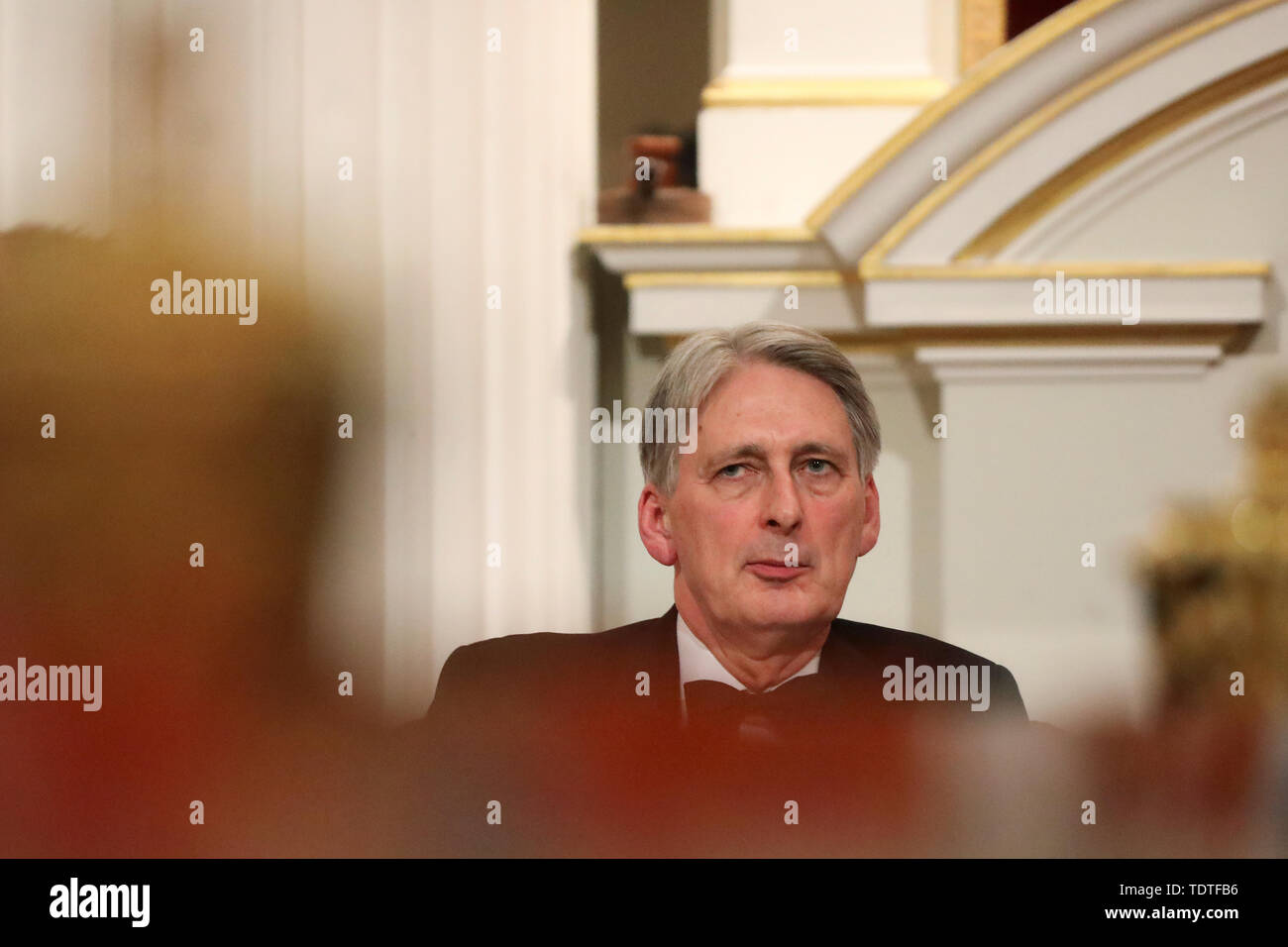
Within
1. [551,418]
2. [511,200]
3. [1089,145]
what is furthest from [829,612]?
[1089,145]

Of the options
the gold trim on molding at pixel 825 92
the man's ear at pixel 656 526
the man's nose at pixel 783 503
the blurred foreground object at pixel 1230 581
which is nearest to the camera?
the man's nose at pixel 783 503

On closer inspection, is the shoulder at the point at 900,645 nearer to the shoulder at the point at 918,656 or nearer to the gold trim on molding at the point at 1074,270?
the shoulder at the point at 918,656

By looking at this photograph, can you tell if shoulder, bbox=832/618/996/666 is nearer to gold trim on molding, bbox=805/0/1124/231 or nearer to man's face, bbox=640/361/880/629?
man's face, bbox=640/361/880/629

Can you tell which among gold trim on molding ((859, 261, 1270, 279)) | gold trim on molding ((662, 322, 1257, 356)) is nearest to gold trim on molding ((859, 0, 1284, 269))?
gold trim on molding ((859, 261, 1270, 279))

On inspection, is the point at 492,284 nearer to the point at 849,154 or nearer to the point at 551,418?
the point at 551,418

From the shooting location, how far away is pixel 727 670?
2404mm

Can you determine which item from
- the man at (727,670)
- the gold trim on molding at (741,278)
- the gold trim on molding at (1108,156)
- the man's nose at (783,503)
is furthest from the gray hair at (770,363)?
the gold trim on molding at (1108,156)

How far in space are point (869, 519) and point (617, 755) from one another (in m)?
0.56

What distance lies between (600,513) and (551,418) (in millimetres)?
264

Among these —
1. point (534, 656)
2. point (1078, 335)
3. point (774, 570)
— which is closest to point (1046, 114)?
point (1078, 335)

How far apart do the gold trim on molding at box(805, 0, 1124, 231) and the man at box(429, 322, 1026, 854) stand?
540 mm

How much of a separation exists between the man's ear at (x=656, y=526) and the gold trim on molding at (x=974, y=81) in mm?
709

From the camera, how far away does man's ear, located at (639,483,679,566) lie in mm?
2449

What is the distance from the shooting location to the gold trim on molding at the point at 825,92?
3002mm
